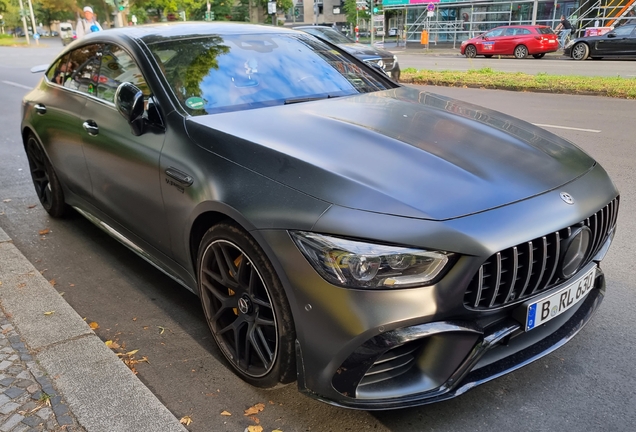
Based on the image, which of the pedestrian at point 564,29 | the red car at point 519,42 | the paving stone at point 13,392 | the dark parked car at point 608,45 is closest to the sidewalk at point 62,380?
the paving stone at point 13,392

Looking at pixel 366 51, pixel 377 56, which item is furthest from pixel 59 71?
pixel 366 51

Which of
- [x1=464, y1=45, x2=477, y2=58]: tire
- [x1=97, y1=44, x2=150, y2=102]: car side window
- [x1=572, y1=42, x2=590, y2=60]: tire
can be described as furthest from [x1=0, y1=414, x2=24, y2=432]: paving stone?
[x1=464, y1=45, x2=477, y2=58]: tire

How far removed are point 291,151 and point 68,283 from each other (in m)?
2.27

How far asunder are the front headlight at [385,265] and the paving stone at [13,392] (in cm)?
166

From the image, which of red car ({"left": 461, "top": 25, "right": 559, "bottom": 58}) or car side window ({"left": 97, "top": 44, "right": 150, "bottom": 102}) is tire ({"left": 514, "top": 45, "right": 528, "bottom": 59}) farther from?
car side window ({"left": 97, "top": 44, "right": 150, "bottom": 102})

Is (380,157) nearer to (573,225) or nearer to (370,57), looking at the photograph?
(573,225)

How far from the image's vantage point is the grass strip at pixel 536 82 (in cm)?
1169

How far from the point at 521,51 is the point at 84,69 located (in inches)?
931

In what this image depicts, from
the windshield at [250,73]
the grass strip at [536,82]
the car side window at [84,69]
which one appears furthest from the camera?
the grass strip at [536,82]

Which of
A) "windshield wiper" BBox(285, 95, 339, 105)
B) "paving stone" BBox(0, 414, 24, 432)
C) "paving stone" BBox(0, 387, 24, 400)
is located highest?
"windshield wiper" BBox(285, 95, 339, 105)

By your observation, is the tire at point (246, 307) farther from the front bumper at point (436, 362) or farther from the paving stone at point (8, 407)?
the paving stone at point (8, 407)

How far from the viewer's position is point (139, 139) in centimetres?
316

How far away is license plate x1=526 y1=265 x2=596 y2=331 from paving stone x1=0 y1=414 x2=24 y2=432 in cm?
218

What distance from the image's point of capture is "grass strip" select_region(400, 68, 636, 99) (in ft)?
38.3
